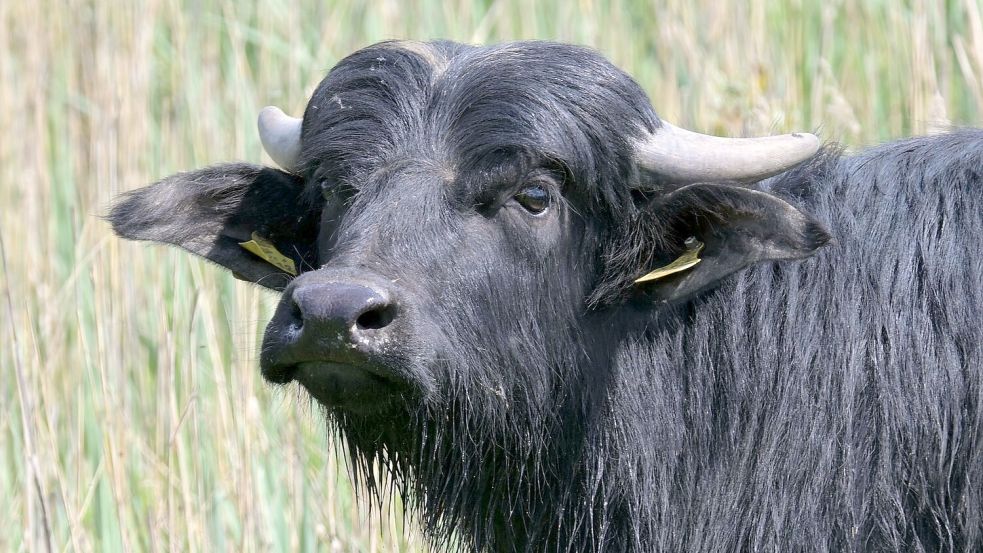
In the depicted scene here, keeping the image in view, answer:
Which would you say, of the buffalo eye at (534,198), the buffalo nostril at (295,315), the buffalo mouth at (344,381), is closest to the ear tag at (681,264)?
the buffalo eye at (534,198)

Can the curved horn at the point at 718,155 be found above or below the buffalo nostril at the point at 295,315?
above

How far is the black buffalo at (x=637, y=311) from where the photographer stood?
3.05m

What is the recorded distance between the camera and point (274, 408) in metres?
5.27

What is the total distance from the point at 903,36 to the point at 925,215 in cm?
271

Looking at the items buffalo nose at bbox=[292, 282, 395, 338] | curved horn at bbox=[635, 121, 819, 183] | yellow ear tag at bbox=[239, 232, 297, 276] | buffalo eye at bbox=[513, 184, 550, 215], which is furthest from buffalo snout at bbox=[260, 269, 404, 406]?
curved horn at bbox=[635, 121, 819, 183]

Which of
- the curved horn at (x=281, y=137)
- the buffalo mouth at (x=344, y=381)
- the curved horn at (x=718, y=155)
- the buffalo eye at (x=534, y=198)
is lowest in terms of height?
the buffalo mouth at (x=344, y=381)

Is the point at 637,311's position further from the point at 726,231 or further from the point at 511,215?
the point at 511,215

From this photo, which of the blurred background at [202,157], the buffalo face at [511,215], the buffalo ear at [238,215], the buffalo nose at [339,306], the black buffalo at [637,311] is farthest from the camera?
the blurred background at [202,157]

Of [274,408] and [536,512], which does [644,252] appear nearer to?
[536,512]

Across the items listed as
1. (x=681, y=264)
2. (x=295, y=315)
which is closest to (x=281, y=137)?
(x=295, y=315)

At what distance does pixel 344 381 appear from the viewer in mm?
2783

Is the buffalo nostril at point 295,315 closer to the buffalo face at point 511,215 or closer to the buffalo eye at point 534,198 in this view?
the buffalo face at point 511,215

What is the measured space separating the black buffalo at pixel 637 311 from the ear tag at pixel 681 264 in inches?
0.4

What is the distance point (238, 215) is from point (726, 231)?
4.99ft
